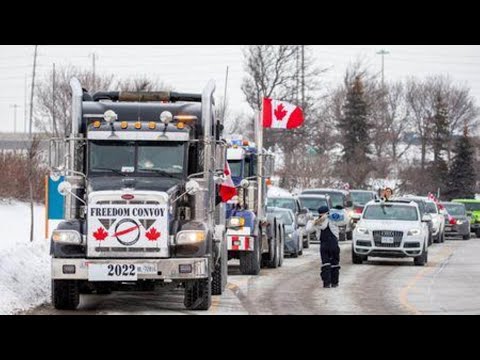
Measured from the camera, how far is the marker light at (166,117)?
18606 mm

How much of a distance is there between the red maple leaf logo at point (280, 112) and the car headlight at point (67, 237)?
1563cm

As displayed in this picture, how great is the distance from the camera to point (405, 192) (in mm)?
92125

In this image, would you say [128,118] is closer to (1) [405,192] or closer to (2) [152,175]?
(2) [152,175]

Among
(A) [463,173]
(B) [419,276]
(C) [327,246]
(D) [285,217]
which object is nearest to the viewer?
(C) [327,246]

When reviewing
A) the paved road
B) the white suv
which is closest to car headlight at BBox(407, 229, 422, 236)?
the white suv

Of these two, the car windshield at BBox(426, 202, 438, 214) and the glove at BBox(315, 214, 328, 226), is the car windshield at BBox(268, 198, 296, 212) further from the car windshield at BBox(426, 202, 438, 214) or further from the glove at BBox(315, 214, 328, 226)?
the glove at BBox(315, 214, 328, 226)

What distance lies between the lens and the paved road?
1847 cm

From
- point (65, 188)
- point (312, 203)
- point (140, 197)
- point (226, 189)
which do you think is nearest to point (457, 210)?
point (312, 203)

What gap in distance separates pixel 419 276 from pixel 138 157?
33.9ft

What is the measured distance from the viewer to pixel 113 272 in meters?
17.3

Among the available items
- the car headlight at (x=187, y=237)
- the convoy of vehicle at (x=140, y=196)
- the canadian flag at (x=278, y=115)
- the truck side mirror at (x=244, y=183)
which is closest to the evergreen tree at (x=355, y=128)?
the canadian flag at (x=278, y=115)

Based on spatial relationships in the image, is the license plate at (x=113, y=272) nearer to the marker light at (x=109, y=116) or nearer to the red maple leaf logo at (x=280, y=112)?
the marker light at (x=109, y=116)

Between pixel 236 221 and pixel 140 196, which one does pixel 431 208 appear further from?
pixel 140 196
